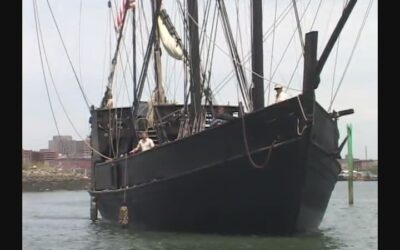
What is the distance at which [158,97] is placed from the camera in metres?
27.2

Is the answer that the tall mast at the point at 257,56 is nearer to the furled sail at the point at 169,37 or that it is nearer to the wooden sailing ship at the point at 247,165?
the wooden sailing ship at the point at 247,165

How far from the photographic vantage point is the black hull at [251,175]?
15.3m

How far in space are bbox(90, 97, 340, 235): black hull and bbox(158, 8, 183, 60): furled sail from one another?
31.6 ft

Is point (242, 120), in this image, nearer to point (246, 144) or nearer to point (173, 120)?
point (246, 144)

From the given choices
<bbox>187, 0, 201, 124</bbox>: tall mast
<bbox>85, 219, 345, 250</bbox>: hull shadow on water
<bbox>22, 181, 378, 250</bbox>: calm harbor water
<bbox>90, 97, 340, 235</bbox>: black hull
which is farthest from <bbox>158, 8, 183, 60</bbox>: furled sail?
<bbox>85, 219, 345, 250</bbox>: hull shadow on water

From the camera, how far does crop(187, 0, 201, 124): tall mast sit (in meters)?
18.8

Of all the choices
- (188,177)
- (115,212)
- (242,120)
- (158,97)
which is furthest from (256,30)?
(158,97)

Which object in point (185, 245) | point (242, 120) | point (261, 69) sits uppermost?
point (261, 69)

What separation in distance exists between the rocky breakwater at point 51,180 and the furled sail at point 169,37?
75505 mm

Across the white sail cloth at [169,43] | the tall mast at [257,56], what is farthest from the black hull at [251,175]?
the white sail cloth at [169,43]

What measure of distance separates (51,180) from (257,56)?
91583 millimetres

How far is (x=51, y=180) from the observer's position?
104875 millimetres

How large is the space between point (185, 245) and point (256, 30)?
5.85 m

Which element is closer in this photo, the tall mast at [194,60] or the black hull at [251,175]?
the black hull at [251,175]
